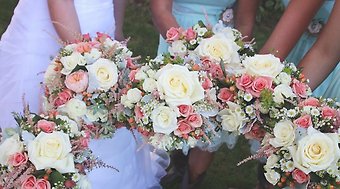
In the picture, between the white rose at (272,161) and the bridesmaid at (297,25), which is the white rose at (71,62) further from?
the bridesmaid at (297,25)

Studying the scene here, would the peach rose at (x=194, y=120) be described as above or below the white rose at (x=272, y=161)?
above

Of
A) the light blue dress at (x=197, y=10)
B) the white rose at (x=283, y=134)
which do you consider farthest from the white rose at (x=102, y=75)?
the light blue dress at (x=197, y=10)

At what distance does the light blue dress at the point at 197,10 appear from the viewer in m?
2.99

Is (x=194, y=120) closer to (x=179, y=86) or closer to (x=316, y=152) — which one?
→ (x=179, y=86)

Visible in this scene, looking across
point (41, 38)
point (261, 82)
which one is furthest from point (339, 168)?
point (41, 38)

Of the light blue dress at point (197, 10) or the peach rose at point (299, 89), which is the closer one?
the peach rose at point (299, 89)

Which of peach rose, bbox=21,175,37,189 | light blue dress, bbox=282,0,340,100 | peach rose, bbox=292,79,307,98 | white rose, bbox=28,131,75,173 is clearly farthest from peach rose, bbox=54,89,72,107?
light blue dress, bbox=282,0,340,100

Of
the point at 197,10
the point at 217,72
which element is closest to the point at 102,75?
the point at 217,72

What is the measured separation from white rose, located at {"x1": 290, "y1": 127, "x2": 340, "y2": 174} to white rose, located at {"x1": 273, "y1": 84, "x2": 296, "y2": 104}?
0.54 feet

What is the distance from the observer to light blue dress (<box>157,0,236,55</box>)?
2988 millimetres

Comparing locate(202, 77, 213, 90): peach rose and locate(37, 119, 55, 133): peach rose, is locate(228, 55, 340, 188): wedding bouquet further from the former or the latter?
locate(37, 119, 55, 133): peach rose

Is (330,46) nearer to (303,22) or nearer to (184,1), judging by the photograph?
(303,22)

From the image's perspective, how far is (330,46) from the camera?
2277 mm

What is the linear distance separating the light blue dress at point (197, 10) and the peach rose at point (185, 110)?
123cm
